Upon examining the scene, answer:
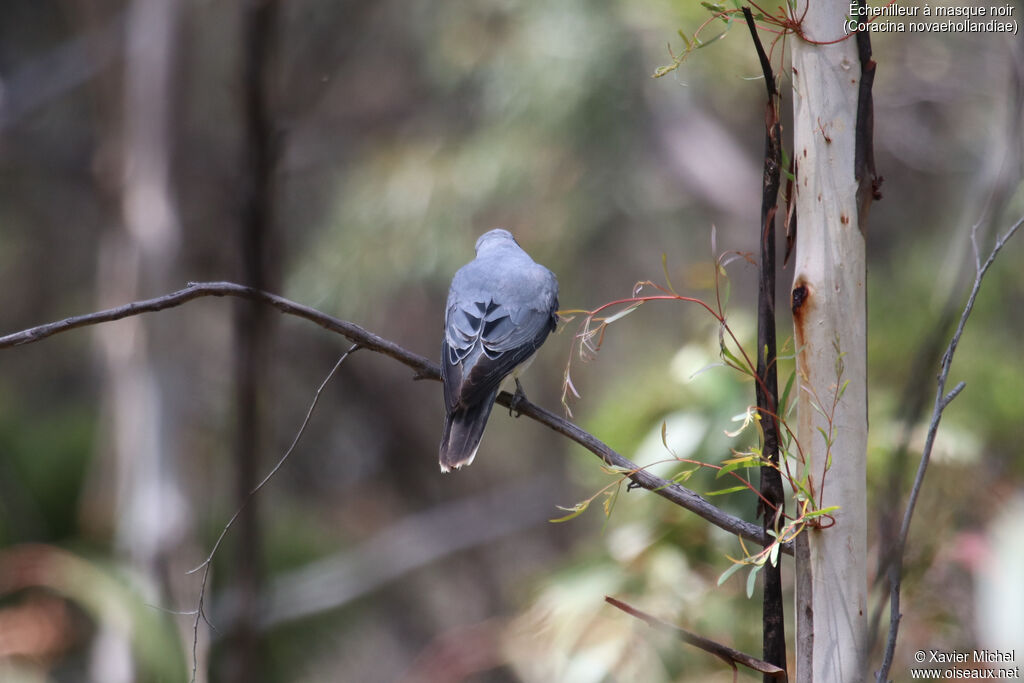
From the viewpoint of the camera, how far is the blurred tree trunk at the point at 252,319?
0.46 metres

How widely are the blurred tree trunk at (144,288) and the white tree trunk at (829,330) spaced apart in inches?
176

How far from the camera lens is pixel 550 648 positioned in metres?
3.28

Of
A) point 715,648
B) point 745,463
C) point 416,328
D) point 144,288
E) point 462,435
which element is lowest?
point 715,648

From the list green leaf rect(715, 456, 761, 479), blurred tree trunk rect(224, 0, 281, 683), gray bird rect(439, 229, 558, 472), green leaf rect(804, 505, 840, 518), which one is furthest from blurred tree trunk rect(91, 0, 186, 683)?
blurred tree trunk rect(224, 0, 281, 683)

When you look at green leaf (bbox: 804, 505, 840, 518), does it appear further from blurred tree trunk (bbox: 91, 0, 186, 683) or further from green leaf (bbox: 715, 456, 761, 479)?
blurred tree trunk (bbox: 91, 0, 186, 683)

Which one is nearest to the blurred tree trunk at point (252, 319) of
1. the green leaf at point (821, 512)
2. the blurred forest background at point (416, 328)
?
the blurred forest background at point (416, 328)

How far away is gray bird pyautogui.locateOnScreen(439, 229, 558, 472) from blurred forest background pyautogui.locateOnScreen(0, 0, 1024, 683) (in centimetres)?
50

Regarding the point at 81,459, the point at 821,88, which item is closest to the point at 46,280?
the point at 81,459

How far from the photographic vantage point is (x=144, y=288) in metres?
5.29

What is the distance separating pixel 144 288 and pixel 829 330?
4.86 metres

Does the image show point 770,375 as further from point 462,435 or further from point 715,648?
point 462,435

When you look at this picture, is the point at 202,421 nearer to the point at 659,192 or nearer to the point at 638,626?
the point at 659,192

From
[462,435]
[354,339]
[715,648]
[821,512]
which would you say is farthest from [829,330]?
[462,435]

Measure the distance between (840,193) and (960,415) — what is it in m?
2.31
